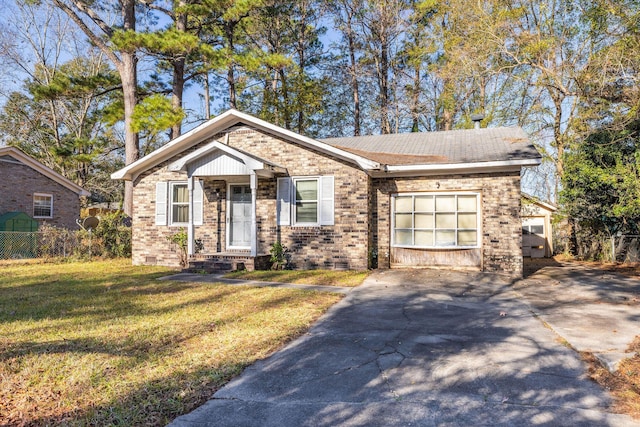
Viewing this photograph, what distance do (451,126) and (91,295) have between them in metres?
22.9

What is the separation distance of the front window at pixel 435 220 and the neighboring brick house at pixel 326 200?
0.09ft

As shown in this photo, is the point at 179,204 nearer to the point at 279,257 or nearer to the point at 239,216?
the point at 239,216

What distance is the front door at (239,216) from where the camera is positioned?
12.4m

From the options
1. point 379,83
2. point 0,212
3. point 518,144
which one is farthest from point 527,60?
point 0,212

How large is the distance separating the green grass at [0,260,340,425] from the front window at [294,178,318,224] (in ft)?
12.0

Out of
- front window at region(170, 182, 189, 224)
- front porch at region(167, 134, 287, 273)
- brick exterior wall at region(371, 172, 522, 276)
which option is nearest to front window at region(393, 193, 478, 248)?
brick exterior wall at region(371, 172, 522, 276)

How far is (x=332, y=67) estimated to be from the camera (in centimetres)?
2558

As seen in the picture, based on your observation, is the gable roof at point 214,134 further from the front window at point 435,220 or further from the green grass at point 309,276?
the green grass at point 309,276

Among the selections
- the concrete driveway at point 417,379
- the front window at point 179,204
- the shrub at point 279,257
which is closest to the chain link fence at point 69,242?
the front window at point 179,204

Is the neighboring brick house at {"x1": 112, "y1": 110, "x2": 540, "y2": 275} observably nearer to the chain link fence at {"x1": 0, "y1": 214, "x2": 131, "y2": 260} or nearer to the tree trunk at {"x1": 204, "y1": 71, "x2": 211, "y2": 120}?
the chain link fence at {"x1": 0, "y1": 214, "x2": 131, "y2": 260}

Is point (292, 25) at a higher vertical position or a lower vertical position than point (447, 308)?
higher

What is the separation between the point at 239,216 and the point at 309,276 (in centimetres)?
355

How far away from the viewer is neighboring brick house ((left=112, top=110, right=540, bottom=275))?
35.3 ft

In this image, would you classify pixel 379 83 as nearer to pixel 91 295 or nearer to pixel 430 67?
pixel 430 67
